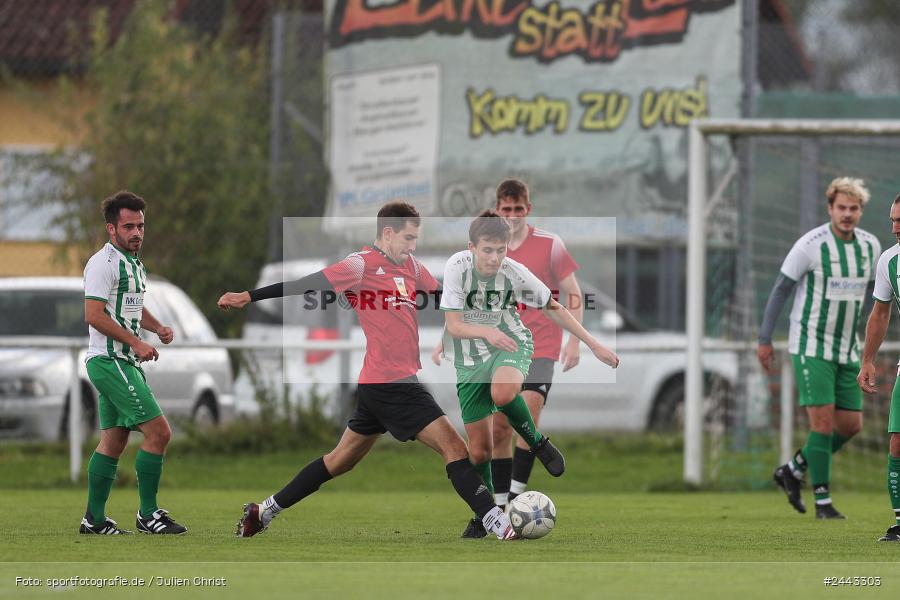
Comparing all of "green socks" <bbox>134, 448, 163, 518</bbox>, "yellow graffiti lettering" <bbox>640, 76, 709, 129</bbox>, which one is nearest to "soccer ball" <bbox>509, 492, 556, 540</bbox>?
"green socks" <bbox>134, 448, 163, 518</bbox>

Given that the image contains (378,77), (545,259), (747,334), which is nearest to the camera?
(545,259)

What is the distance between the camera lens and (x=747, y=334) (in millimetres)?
14438

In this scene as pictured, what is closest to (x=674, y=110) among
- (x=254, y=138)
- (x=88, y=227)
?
(x=254, y=138)

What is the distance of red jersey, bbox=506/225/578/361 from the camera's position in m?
9.84

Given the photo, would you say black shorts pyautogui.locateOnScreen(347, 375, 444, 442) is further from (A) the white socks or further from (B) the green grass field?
(A) the white socks

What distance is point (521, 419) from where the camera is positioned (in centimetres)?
866

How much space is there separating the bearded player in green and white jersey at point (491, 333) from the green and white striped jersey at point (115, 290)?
170cm

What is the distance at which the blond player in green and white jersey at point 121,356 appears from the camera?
873cm

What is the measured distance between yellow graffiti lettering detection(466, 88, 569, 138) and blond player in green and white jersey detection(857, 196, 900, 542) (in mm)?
7804

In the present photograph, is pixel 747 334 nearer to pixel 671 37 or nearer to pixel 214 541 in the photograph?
pixel 671 37

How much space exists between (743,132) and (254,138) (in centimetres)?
561

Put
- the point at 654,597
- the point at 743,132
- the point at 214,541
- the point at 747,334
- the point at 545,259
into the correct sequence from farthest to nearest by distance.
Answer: the point at 747,334, the point at 743,132, the point at 545,259, the point at 214,541, the point at 654,597

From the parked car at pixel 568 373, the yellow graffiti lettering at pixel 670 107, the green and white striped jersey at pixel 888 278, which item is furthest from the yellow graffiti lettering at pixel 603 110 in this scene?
the green and white striped jersey at pixel 888 278

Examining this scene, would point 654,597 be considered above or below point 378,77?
below
